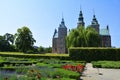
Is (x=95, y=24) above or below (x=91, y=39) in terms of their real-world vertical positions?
above

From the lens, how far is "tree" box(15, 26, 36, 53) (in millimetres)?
62719

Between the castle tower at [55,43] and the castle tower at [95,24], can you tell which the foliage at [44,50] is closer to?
the castle tower at [55,43]

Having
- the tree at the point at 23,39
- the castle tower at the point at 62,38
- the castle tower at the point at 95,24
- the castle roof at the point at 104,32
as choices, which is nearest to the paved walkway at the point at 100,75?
the tree at the point at 23,39

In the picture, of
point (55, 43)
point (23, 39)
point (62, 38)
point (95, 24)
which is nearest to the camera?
point (23, 39)

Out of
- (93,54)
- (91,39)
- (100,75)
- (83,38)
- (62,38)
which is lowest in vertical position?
(100,75)

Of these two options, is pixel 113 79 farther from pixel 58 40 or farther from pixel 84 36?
pixel 58 40

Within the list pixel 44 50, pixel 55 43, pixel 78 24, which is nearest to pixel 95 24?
pixel 78 24

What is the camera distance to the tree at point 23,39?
6272 centimetres

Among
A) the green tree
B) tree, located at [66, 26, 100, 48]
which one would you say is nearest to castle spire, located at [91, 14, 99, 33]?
tree, located at [66, 26, 100, 48]

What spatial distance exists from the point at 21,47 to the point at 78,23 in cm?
2988

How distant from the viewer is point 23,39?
6303 centimetres

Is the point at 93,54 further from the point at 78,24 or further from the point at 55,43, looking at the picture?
the point at 55,43

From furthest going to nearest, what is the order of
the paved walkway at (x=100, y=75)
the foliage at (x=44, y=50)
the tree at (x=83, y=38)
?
1. the foliage at (x=44, y=50)
2. the tree at (x=83, y=38)
3. the paved walkway at (x=100, y=75)

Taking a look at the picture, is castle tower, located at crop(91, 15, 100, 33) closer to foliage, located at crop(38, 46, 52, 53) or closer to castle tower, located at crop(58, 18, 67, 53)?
castle tower, located at crop(58, 18, 67, 53)
